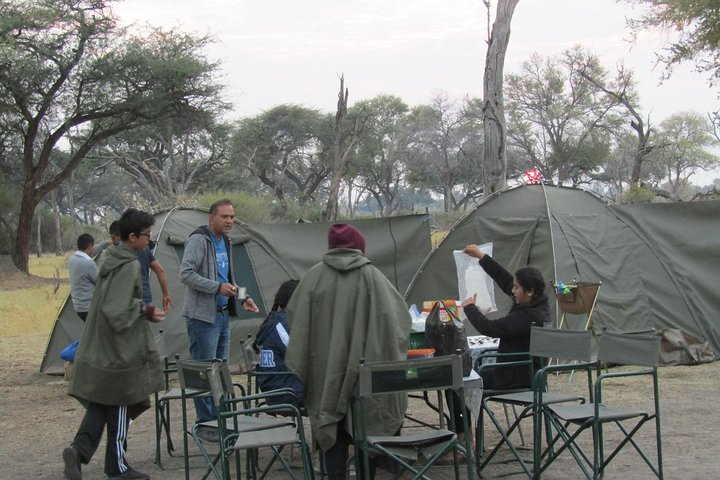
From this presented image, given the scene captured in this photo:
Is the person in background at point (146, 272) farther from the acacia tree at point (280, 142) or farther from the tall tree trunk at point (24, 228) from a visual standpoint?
the acacia tree at point (280, 142)

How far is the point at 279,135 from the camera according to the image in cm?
4141

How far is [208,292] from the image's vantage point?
6285 mm

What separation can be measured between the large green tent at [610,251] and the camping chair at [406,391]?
16.9 ft

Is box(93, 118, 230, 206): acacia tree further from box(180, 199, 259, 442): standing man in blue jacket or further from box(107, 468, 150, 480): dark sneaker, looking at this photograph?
box(107, 468, 150, 480): dark sneaker

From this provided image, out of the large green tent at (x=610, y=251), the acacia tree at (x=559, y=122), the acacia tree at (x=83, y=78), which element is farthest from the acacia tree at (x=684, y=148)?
the large green tent at (x=610, y=251)

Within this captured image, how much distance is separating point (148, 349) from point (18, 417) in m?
3.06

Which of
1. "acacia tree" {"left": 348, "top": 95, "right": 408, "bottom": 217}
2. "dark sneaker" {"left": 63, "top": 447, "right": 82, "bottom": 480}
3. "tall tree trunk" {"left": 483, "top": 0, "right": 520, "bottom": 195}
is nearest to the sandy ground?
"dark sneaker" {"left": 63, "top": 447, "right": 82, "bottom": 480}

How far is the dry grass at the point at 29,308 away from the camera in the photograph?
14.7 m

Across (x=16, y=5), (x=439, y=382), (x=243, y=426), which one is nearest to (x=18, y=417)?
(x=243, y=426)

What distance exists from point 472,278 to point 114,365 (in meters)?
4.91

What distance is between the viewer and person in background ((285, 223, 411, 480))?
14.2 feet

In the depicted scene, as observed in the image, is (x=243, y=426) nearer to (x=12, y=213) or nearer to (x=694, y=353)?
(x=694, y=353)

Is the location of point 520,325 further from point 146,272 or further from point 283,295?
point 146,272

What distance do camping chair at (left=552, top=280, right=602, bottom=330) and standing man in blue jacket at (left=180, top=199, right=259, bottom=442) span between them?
3.48m
